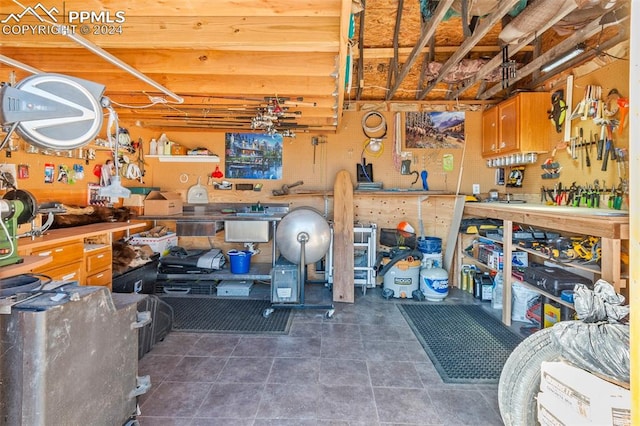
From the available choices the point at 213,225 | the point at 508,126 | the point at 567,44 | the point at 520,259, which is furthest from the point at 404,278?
the point at 567,44

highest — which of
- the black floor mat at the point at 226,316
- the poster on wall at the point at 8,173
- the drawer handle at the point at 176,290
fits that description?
the poster on wall at the point at 8,173

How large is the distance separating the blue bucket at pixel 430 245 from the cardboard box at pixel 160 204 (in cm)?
363

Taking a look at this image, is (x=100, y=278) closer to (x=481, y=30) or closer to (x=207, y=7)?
(x=207, y=7)

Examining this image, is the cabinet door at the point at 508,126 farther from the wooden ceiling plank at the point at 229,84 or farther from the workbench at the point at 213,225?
the workbench at the point at 213,225

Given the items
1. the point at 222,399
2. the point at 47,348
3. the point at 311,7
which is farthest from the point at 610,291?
the point at 47,348

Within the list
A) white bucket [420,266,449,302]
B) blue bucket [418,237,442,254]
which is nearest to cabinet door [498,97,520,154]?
blue bucket [418,237,442,254]

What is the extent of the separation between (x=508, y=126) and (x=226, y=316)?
4.24 meters

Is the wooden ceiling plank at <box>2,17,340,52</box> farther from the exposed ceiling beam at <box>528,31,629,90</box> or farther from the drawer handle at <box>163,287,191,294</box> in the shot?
the drawer handle at <box>163,287,191,294</box>

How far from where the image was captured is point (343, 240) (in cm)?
432

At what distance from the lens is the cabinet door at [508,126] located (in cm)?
390

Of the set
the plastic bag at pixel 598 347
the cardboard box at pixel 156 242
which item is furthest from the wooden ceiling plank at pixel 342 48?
the cardboard box at pixel 156 242

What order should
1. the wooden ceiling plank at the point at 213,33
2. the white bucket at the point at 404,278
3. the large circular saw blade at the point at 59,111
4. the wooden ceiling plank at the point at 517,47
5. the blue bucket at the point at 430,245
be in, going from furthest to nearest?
the blue bucket at the point at 430,245
the white bucket at the point at 404,278
the wooden ceiling plank at the point at 517,47
the wooden ceiling plank at the point at 213,33
the large circular saw blade at the point at 59,111

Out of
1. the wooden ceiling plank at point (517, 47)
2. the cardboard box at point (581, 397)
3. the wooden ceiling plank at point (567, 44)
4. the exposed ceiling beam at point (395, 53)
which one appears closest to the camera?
the cardboard box at point (581, 397)

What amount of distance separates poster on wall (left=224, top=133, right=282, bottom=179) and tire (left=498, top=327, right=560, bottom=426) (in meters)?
3.89
